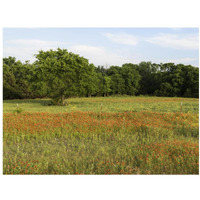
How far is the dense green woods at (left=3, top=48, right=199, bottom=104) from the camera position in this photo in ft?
101

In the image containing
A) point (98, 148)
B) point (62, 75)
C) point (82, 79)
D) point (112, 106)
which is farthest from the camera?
point (82, 79)

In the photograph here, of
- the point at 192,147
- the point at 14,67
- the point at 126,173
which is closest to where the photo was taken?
the point at 126,173

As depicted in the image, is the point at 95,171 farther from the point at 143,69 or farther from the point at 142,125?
the point at 143,69

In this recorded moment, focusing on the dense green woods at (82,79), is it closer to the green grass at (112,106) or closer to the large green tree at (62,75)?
the large green tree at (62,75)

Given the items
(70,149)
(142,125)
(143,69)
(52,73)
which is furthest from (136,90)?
(70,149)

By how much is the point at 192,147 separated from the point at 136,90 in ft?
201

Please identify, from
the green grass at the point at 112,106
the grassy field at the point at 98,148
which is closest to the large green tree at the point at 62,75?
the green grass at the point at 112,106

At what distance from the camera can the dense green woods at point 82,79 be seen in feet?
101

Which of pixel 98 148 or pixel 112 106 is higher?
pixel 112 106

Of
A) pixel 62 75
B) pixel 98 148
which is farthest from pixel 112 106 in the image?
pixel 98 148

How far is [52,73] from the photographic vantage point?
30.9 metres

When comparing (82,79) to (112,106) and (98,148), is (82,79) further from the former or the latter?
(98,148)

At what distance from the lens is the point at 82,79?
102 ft

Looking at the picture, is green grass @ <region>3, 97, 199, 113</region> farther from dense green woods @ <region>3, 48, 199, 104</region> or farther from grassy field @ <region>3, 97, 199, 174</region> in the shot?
grassy field @ <region>3, 97, 199, 174</region>
